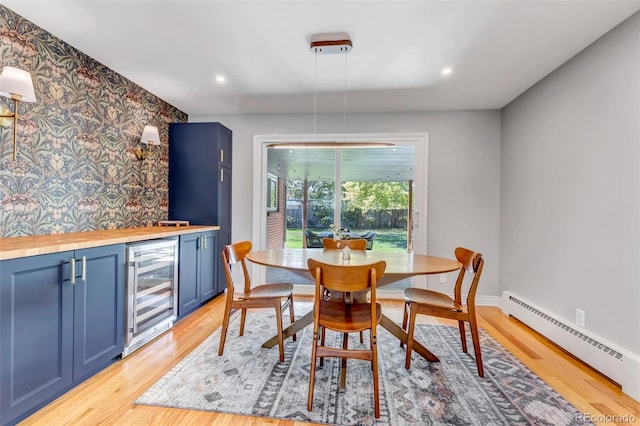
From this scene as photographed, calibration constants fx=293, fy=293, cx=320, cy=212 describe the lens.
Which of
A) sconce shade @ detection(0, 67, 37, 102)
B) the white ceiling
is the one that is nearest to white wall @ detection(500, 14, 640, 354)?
the white ceiling

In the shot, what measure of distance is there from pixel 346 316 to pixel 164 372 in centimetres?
137

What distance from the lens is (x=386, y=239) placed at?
4039mm

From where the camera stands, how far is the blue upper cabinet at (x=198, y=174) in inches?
143

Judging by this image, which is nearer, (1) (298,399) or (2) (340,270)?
(2) (340,270)

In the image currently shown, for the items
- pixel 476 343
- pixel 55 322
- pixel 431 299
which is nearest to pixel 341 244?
pixel 431 299

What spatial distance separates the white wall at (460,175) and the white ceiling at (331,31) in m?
0.47

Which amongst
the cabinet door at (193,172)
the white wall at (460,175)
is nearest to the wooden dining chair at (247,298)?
the cabinet door at (193,172)

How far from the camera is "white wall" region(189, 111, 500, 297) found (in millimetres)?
3703

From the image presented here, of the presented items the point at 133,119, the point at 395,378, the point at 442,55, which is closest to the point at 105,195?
the point at 133,119

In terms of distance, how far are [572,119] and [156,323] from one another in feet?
13.1

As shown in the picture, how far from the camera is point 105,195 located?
2.79 meters

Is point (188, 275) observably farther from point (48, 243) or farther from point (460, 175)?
point (460, 175)

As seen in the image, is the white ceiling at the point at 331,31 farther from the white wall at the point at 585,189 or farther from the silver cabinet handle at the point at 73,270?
the silver cabinet handle at the point at 73,270

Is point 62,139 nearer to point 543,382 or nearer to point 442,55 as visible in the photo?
point 442,55
